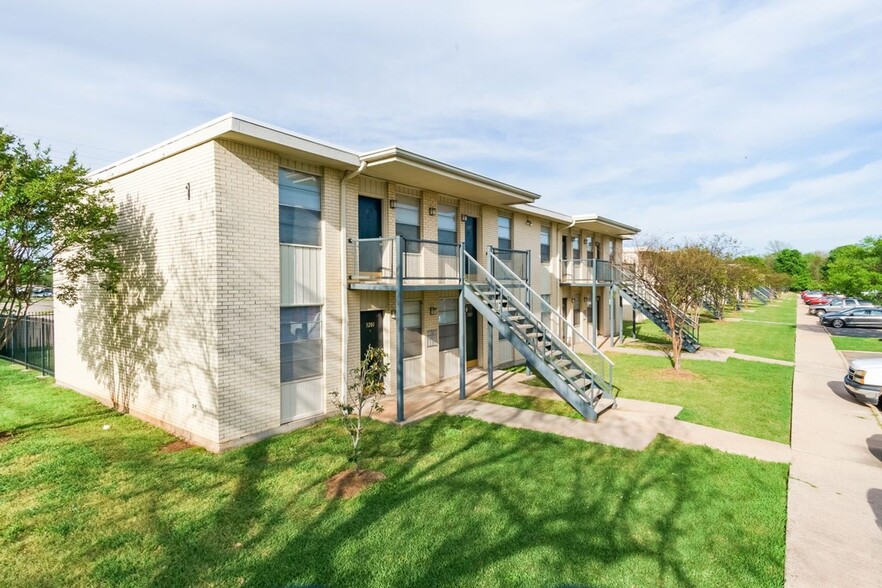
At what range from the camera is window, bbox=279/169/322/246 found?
898 cm

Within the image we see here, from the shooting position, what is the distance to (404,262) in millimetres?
10359

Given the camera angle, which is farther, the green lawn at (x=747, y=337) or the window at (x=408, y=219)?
the green lawn at (x=747, y=337)

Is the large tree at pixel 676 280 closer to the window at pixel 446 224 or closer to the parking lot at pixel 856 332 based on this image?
the window at pixel 446 224

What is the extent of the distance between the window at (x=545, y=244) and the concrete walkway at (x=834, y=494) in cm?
953

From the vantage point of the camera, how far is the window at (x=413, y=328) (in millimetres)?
11789

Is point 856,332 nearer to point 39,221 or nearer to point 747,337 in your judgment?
point 747,337

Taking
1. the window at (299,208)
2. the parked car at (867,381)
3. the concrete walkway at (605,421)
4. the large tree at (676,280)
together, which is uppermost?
the window at (299,208)

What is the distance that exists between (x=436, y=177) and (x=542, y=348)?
4.93 meters

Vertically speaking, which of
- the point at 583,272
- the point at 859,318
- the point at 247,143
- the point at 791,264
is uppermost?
the point at 791,264

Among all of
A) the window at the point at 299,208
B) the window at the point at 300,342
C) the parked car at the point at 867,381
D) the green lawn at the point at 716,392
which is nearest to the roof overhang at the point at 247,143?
the window at the point at 299,208

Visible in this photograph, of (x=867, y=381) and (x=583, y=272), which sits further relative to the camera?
(x=583, y=272)

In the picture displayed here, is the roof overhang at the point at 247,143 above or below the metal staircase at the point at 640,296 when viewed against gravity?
above

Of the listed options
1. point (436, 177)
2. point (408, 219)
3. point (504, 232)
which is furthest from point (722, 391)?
point (408, 219)

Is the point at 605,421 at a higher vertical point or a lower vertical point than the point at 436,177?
lower
